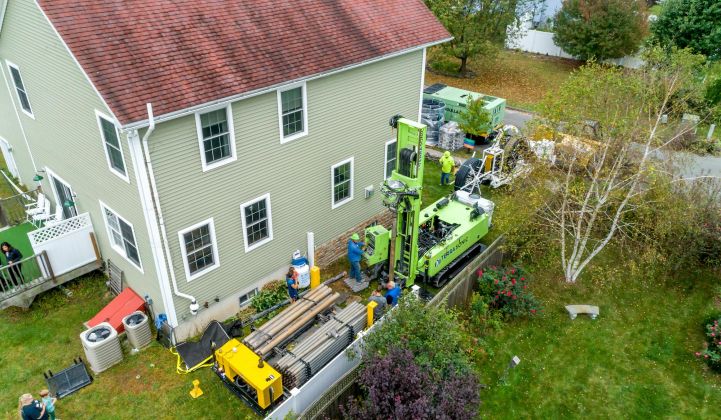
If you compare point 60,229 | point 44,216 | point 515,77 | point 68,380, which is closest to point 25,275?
point 60,229

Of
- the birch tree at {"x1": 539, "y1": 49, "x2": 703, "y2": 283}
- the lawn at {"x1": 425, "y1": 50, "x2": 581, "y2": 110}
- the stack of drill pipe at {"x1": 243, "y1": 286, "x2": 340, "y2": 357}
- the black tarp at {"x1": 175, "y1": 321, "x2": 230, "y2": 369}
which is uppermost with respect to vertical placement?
the birch tree at {"x1": 539, "y1": 49, "x2": 703, "y2": 283}

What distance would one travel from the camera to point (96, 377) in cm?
1355

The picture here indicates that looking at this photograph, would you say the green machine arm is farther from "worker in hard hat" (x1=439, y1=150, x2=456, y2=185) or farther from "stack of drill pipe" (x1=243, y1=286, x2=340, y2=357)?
"worker in hard hat" (x1=439, y1=150, x2=456, y2=185)

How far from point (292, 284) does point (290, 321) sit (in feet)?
6.62

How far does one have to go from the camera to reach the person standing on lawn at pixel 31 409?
36.1ft

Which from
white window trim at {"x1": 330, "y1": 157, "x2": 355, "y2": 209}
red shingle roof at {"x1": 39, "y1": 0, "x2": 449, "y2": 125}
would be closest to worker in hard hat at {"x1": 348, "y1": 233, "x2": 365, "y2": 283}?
white window trim at {"x1": 330, "y1": 157, "x2": 355, "y2": 209}

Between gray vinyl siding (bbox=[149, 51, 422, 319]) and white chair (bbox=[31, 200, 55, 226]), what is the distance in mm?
6912

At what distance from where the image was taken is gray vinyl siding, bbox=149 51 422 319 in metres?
12.8

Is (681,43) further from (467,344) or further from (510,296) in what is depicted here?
(467,344)

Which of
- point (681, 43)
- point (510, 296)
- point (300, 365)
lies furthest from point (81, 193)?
point (681, 43)

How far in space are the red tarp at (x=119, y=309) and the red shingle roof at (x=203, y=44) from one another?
634 centimetres

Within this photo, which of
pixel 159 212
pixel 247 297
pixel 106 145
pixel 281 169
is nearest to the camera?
pixel 159 212

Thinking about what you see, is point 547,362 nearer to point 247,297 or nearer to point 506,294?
point 506,294

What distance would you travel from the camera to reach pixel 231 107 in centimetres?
1301
